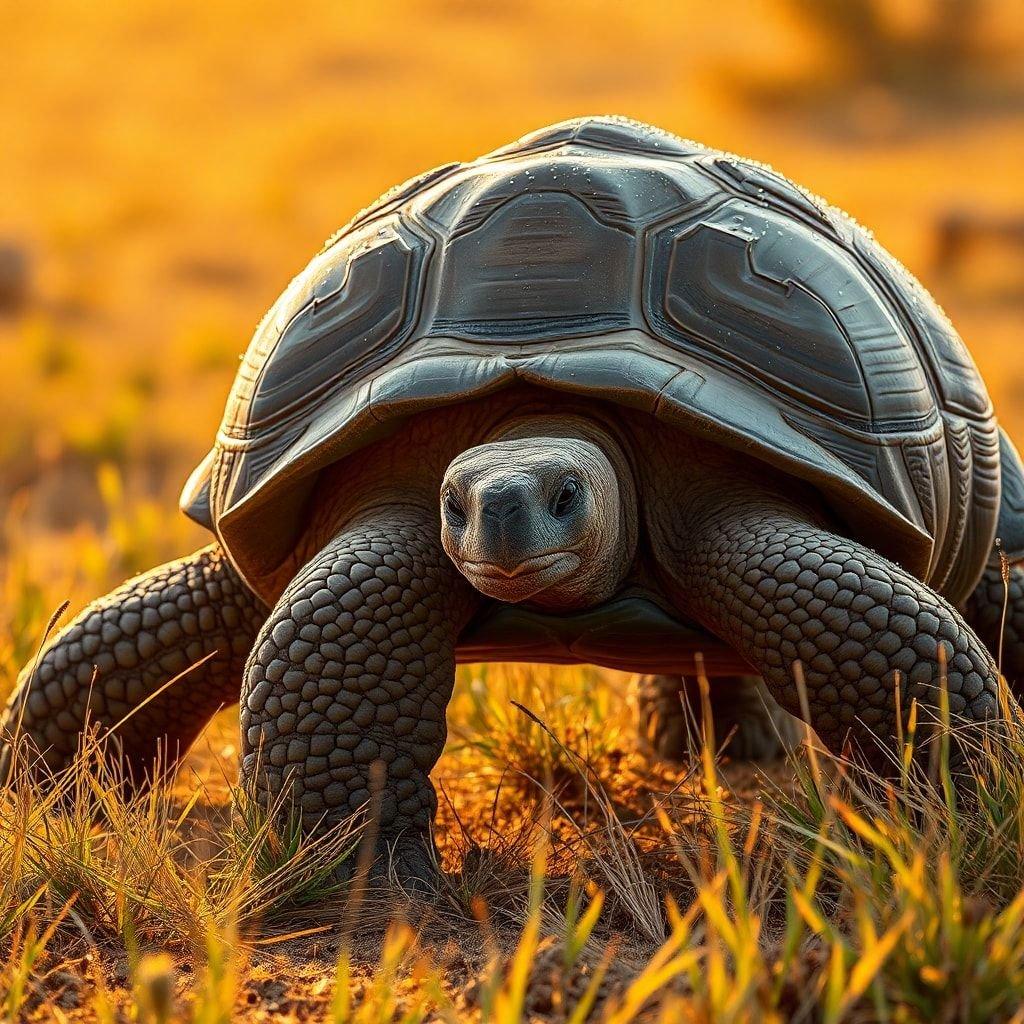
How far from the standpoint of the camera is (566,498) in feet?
9.75

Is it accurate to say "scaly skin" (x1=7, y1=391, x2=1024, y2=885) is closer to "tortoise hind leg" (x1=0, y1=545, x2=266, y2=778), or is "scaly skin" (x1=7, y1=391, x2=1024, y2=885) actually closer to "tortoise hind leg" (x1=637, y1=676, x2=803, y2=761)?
"tortoise hind leg" (x1=0, y1=545, x2=266, y2=778)

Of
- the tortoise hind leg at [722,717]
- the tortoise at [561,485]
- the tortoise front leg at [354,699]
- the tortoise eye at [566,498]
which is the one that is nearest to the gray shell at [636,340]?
the tortoise at [561,485]

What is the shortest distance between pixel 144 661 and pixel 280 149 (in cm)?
2618

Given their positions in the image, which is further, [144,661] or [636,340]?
[144,661]

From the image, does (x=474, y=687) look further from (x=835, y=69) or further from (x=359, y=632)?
(x=835, y=69)

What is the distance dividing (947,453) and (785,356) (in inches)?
22.3

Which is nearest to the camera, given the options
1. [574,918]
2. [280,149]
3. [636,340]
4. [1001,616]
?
[574,918]

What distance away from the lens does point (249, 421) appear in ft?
11.6

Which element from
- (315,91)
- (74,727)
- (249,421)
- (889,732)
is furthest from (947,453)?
(315,91)

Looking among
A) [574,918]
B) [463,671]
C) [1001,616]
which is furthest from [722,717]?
[574,918]

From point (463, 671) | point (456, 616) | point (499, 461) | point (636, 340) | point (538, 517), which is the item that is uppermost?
point (636, 340)

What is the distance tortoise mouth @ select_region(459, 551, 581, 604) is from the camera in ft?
9.52

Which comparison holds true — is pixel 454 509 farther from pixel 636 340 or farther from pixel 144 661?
pixel 144 661

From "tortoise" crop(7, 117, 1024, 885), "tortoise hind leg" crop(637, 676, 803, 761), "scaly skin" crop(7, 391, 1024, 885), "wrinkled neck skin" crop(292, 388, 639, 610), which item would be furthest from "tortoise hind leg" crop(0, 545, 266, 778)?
"tortoise hind leg" crop(637, 676, 803, 761)
